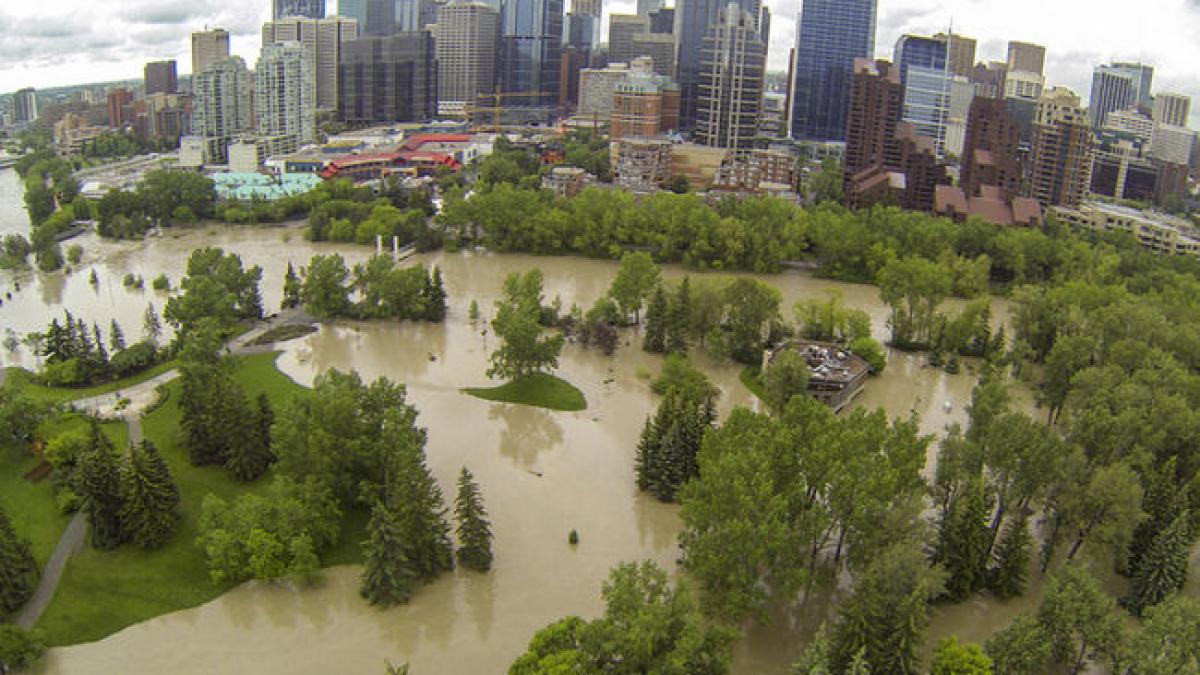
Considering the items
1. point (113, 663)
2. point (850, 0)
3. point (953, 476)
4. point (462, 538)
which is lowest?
point (113, 663)

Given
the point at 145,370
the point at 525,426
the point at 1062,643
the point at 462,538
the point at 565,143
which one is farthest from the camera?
the point at 565,143

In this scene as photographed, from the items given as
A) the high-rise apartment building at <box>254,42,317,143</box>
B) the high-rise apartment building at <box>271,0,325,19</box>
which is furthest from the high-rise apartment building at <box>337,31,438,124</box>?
the high-rise apartment building at <box>271,0,325,19</box>

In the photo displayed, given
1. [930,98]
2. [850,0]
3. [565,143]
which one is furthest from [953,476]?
[850,0]

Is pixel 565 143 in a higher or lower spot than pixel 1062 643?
higher

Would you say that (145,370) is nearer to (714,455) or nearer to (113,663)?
(113,663)

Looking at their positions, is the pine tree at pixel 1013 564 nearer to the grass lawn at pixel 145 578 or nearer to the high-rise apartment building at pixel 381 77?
the grass lawn at pixel 145 578
